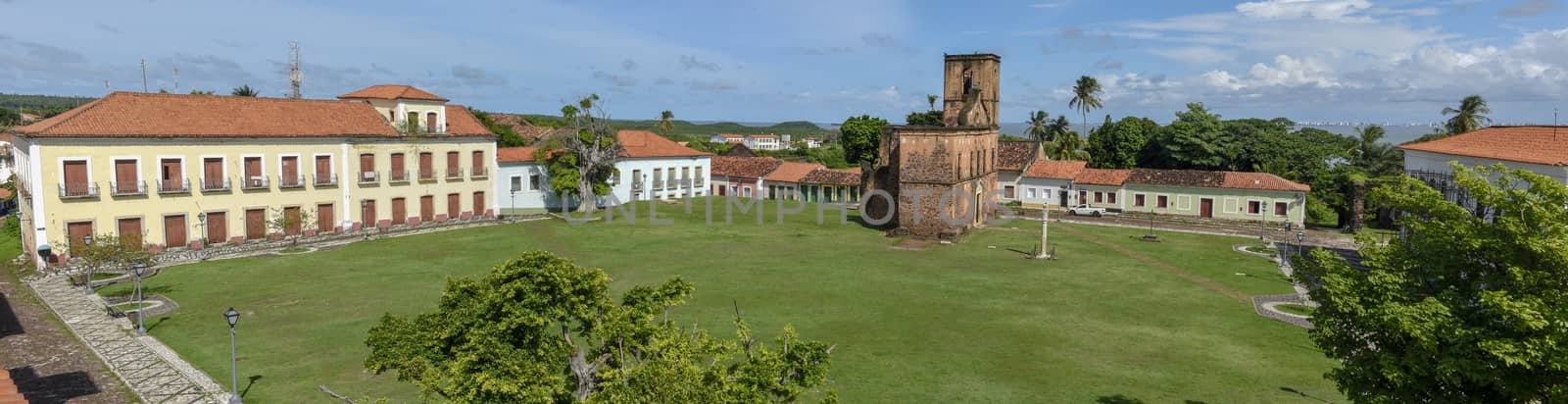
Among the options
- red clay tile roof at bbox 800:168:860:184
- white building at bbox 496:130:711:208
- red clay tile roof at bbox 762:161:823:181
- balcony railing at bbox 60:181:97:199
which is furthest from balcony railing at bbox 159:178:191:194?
red clay tile roof at bbox 800:168:860:184

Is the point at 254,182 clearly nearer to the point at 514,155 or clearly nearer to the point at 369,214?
the point at 369,214

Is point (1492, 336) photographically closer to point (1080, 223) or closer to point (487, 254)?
point (487, 254)

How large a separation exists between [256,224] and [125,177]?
5.29m

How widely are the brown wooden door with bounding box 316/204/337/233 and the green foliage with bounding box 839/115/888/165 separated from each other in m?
49.4

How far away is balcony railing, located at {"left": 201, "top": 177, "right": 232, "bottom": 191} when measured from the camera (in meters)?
36.8

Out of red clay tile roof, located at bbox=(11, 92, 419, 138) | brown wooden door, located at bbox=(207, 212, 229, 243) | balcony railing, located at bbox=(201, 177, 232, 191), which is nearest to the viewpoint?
red clay tile roof, located at bbox=(11, 92, 419, 138)

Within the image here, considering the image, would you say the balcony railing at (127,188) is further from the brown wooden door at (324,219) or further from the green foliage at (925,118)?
the green foliage at (925,118)

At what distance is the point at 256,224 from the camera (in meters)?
38.6

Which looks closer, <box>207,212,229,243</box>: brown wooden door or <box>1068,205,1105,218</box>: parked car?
<box>207,212,229,243</box>: brown wooden door

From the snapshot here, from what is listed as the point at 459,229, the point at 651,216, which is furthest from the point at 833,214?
the point at 459,229

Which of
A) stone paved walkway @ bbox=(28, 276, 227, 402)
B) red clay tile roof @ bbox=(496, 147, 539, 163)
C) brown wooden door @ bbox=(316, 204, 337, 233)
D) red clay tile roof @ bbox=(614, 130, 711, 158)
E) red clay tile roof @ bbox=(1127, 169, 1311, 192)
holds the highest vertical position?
red clay tile roof @ bbox=(614, 130, 711, 158)

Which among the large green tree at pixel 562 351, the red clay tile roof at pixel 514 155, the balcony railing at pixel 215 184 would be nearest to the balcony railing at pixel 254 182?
the balcony railing at pixel 215 184

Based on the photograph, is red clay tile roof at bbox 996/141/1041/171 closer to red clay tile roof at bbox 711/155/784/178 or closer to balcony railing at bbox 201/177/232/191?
red clay tile roof at bbox 711/155/784/178

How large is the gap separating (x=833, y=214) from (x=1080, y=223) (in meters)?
14.6
